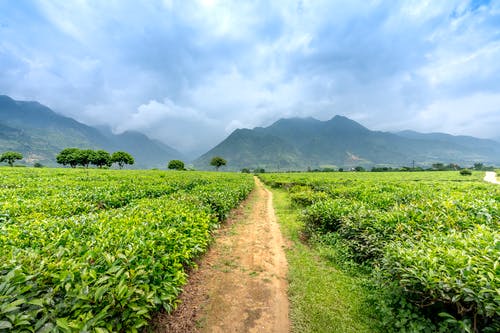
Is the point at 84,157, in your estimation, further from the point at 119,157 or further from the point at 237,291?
the point at 237,291

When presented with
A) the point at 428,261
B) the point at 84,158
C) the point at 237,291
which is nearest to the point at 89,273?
the point at 237,291

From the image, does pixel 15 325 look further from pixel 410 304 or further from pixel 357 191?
pixel 357 191

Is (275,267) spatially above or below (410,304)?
below

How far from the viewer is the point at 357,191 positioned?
12.1 metres

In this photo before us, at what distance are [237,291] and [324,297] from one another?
2155 mm

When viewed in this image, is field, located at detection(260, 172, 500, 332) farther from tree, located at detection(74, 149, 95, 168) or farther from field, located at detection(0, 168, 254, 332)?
tree, located at detection(74, 149, 95, 168)

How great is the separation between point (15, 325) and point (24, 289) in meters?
0.40

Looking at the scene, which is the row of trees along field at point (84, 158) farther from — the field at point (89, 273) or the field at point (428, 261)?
the field at point (428, 261)

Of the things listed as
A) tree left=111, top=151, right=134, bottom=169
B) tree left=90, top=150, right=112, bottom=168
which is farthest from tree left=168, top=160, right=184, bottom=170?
tree left=90, top=150, right=112, bottom=168

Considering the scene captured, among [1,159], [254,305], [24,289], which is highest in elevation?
[1,159]

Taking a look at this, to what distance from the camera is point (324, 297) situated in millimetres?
4828

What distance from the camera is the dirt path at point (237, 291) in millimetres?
3992

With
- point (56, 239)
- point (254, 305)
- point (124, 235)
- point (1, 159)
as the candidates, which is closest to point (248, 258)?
point (254, 305)

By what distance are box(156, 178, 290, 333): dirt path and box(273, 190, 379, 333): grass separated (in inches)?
12.0
